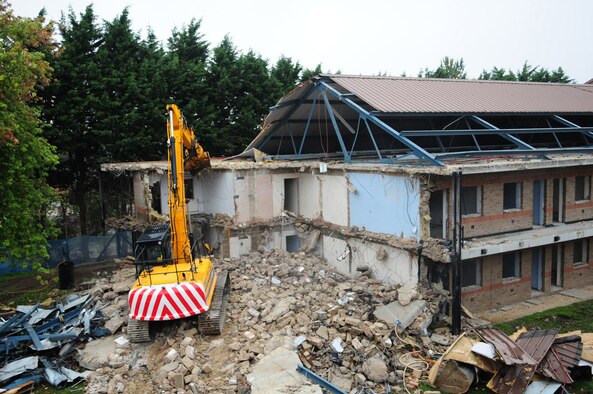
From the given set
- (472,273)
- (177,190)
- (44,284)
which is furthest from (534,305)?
(44,284)

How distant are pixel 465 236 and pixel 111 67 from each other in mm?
20258

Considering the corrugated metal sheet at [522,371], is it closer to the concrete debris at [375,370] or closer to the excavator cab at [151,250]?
the concrete debris at [375,370]

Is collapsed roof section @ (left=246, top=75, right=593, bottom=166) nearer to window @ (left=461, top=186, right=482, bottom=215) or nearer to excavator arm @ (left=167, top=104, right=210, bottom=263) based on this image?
window @ (left=461, top=186, right=482, bottom=215)

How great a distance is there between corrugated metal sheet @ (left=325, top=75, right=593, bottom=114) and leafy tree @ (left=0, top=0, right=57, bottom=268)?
11269 mm

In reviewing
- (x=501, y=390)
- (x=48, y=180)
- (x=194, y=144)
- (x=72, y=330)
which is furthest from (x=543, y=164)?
(x=48, y=180)

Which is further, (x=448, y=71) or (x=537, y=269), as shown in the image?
(x=448, y=71)

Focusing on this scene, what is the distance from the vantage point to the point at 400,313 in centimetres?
1334

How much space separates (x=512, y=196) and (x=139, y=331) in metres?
14.2

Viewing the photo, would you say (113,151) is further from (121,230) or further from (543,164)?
(543,164)

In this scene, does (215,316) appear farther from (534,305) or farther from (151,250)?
(534,305)

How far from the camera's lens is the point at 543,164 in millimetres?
16141

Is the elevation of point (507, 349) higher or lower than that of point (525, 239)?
lower

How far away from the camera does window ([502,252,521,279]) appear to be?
17734 millimetres

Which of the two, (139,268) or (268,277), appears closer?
(139,268)
